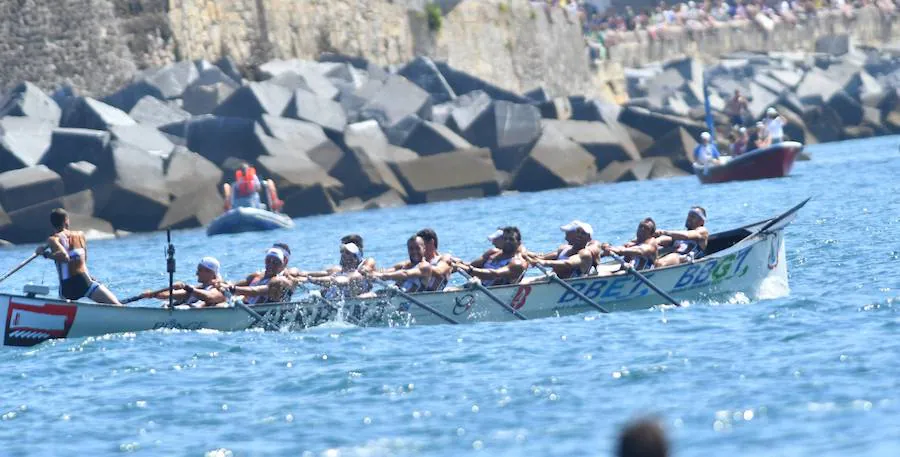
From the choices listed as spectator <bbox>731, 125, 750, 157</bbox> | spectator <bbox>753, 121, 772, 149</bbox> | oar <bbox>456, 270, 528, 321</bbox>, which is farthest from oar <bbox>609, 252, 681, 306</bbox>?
spectator <bbox>731, 125, 750, 157</bbox>

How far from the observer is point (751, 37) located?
74.1m

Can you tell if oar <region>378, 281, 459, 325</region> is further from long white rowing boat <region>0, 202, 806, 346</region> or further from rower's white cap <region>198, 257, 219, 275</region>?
rower's white cap <region>198, 257, 219, 275</region>

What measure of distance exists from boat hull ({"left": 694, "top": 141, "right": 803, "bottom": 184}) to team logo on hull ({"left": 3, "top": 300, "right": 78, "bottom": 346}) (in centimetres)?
2437

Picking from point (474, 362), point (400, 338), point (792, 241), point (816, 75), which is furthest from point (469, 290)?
point (816, 75)

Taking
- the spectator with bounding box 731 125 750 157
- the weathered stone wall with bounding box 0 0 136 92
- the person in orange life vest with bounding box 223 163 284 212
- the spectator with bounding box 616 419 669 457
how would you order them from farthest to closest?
the spectator with bounding box 731 125 750 157, the weathered stone wall with bounding box 0 0 136 92, the person in orange life vest with bounding box 223 163 284 212, the spectator with bounding box 616 419 669 457

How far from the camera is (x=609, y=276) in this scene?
19.4 m

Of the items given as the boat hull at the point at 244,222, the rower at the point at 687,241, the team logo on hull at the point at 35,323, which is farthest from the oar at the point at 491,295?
the boat hull at the point at 244,222

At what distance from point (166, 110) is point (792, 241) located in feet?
57.9

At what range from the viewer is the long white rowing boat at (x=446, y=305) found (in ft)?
61.1

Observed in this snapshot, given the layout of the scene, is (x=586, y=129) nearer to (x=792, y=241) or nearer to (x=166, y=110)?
(x=166, y=110)

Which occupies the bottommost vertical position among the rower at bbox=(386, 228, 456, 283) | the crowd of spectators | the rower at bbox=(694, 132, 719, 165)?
the rower at bbox=(694, 132, 719, 165)

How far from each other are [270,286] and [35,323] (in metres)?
2.43

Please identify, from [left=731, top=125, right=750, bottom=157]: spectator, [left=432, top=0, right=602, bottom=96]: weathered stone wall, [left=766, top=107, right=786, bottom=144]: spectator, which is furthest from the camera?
[left=432, top=0, right=602, bottom=96]: weathered stone wall

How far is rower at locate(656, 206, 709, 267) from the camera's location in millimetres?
20359
